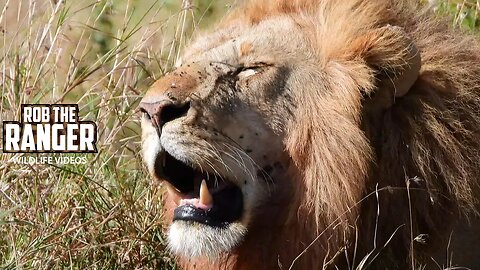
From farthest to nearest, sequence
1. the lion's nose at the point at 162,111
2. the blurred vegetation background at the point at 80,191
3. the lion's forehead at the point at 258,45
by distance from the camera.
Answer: the blurred vegetation background at the point at 80,191, the lion's forehead at the point at 258,45, the lion's nose at the point at 162,111

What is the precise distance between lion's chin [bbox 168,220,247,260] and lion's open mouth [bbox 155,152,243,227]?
2 cm

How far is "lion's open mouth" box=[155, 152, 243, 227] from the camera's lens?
4121 millimetres

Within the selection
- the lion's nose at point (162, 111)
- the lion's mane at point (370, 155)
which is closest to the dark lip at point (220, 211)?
the lion's mane at point (370, 155)

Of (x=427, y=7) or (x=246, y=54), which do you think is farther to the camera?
(x=427, y=7)

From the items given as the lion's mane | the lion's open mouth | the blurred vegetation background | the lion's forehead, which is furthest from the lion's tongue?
the blurred vegetation background

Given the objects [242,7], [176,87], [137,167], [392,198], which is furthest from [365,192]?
[137,167]

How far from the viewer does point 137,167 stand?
5426 mm

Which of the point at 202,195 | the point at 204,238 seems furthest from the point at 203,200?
the point at 204,238

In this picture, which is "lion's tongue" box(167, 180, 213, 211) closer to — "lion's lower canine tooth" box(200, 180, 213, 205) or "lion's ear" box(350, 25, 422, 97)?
"lion's lower canine tooth" box(200, 180, 213, 205)

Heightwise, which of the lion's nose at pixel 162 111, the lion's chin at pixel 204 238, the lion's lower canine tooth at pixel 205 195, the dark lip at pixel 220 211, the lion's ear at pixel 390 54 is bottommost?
the lion's chin at pixel 204 238

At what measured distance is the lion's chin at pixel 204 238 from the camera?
13.3 ft

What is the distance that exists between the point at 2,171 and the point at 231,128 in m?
1.35

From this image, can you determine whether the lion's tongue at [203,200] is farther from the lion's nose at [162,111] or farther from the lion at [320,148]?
the lion's nose at [162,111]

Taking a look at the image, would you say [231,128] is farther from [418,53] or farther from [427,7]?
[427,7]
